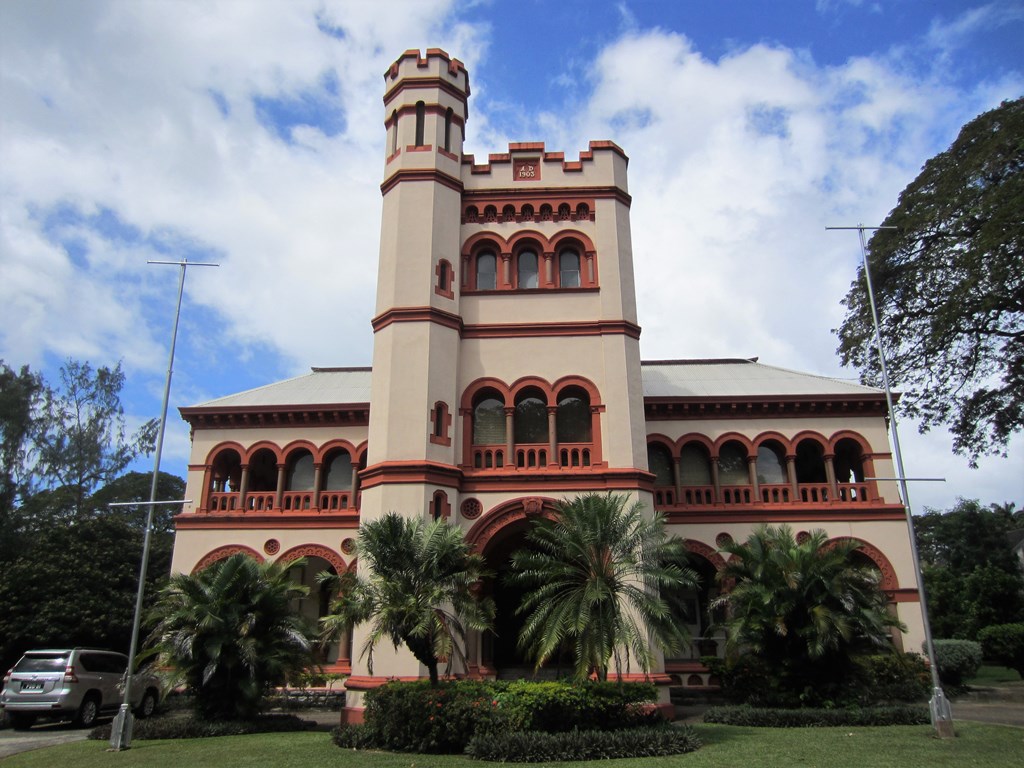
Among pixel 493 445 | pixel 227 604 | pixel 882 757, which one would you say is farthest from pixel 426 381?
pixel 882 757

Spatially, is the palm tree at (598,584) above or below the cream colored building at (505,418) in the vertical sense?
below

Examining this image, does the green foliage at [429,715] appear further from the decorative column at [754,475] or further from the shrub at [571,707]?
the decorative column at [754,475]

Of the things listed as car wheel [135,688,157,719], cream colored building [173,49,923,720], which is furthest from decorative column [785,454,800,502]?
car wheel [135,688,157,719]

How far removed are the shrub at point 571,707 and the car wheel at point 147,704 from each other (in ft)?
37.9

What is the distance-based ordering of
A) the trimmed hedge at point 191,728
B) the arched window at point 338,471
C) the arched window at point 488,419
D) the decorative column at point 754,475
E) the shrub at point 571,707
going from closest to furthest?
the shrub at point 571,707
the trimmed hedge at point 191,728
the arched window at point 488,419
the decorative column at point 754,475
the arched window at point 338,471

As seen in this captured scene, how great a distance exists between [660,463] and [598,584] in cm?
1213

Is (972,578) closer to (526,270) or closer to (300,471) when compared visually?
(526,270)

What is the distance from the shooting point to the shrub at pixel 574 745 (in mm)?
13797

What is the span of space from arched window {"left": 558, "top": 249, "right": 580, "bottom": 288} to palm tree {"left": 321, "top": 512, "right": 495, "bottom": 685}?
11029 millimetres

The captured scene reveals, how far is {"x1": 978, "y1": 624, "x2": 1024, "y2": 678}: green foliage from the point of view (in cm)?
2916

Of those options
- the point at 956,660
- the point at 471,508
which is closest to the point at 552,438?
the point at 471,508

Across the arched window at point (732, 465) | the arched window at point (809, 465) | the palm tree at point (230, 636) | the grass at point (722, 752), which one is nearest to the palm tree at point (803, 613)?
the grass at point (722, 752)

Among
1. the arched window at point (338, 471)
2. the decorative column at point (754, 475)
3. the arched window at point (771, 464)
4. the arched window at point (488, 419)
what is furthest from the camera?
the arched window at point (338, 471)

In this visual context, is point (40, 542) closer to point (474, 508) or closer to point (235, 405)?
point (235, 405)
